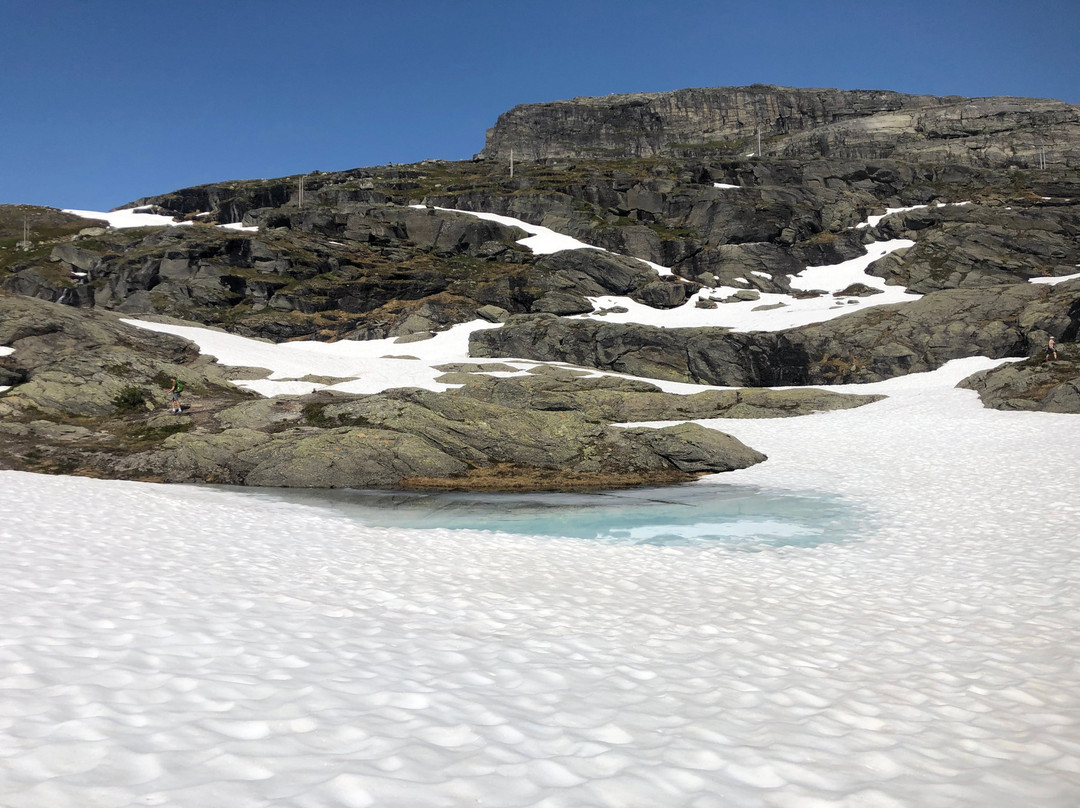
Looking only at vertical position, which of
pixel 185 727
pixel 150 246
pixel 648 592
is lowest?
pixel 648 592

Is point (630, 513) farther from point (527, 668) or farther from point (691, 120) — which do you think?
point (691, 120)

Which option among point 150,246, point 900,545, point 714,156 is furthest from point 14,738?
point 714,156

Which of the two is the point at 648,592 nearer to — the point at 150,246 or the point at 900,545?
the point at 900,545

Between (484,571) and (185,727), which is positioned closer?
(185,727)

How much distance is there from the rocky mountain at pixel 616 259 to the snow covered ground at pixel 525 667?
1228 cm

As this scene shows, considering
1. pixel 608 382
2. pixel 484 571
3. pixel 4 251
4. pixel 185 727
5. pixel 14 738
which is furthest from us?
pixel 4 251

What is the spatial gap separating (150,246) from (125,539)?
84995mm

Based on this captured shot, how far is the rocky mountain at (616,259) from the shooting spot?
44656 mm

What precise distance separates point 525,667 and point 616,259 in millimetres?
77807

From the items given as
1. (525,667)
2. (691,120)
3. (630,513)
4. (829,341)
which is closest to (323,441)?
(630,513)

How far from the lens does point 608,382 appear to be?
45125 mm

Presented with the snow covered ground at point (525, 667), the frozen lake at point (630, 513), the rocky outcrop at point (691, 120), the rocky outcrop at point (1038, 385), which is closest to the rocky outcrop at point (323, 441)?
the frozen lake at point (630, 513)

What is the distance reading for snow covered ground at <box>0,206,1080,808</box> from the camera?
12.7 feet

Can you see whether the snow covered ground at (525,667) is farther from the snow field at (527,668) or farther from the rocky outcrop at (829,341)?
the rocky outcrop at (829,341)
